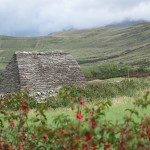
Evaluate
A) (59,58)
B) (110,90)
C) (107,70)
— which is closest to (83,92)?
(110,90)

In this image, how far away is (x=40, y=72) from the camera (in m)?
36.7

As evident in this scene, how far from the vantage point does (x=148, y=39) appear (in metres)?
184

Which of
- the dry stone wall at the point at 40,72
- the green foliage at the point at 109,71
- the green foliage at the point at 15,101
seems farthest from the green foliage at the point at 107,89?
the green foliage at the point at 109,71

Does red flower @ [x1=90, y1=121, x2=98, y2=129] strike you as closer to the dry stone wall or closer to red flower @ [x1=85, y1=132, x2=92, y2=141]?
red flower @ [x1=85, y1=132, x2=92, y2=141]

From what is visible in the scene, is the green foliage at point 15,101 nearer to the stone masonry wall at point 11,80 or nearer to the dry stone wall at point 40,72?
the dry stone wall at point 40,72

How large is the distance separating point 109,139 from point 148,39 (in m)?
181

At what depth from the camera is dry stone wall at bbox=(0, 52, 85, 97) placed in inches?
1391

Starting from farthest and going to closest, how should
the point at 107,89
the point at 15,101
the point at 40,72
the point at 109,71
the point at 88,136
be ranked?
the point at 109,71
the point at 40,72
the point at 107,89
the point at 15,101
the point at 88,136

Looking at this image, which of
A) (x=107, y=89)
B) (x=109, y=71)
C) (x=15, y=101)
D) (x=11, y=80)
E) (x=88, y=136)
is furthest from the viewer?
(x=109, y=71)

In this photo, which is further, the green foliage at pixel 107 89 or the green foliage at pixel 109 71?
the green foliage at pixel 109 71

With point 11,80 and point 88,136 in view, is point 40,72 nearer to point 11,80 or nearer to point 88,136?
point 11,80

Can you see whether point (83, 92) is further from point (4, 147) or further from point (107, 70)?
point (107, 70)

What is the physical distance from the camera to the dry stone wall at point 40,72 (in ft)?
116

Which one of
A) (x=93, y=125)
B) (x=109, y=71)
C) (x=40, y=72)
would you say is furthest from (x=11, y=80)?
(x=93, y=125)
